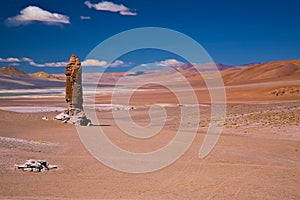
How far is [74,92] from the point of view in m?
20.2

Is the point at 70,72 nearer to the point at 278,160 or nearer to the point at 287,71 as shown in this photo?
the point at 278,160

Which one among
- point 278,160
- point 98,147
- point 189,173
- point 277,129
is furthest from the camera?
point 277,129

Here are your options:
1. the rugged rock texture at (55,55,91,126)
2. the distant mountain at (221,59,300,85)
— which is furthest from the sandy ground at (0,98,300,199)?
the distant mountain at (221,59,300,85)

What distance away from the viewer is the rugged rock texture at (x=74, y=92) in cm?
1998

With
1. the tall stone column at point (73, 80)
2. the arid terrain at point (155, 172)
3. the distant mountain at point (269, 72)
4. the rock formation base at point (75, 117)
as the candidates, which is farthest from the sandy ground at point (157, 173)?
the distant mountain at point (269, 72)

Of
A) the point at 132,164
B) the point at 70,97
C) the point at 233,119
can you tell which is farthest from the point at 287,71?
the point at 132,164

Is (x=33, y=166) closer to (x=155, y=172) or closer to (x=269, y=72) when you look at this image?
→ (x=155, y=172)

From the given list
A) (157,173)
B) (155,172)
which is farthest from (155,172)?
(157,173)

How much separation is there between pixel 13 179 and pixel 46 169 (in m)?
1.30

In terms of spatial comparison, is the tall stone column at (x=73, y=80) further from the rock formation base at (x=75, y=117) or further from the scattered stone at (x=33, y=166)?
the scattered stone at (x=33, y=166)

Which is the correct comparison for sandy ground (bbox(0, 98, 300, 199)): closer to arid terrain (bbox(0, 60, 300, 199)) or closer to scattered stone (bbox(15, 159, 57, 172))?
arid terrain (bbox(0, 60, 300, 199))

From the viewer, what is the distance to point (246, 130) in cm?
2048

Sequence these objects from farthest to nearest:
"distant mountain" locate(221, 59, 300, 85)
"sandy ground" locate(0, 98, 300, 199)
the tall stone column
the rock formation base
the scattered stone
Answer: "distant mountain" locate(221, 59, 300, 85), the rock formation base, the tall stone column, the scattered stone, "sandy ground" locate(0, 98, 300, 199)

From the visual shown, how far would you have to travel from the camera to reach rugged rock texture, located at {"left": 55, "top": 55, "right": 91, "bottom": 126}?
19984mm
